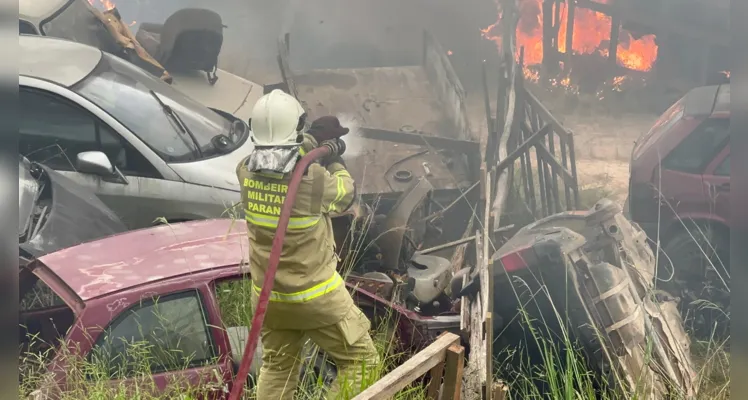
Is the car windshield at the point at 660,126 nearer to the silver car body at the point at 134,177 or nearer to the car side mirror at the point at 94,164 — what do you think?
the silver car body at the point at 134,177

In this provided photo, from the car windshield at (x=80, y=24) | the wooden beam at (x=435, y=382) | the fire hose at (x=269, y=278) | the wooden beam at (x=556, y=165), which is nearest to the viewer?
the fire hose at (x=269, y=278)

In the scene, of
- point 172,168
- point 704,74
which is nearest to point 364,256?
point 172,168

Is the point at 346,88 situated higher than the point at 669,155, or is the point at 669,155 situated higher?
the point at 346,88

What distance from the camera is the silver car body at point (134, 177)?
384 centimetres

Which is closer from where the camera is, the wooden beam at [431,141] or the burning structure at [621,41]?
the burning structure at [621,41]

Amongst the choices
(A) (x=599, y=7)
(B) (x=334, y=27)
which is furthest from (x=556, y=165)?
(B) (x=334, y=27)

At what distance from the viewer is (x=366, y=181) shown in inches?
163

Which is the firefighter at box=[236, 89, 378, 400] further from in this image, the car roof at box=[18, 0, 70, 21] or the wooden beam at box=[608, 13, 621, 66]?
the wooden beam at box=[608, 13, 621, 66]

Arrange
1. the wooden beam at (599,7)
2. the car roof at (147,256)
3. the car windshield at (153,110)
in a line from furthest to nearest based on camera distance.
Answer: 1. the wooden beam at (599,7)
2. the car windshield at (153,110)
3. the car roof at (147,256)

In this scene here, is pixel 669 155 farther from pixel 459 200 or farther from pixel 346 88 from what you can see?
pixel 346 88

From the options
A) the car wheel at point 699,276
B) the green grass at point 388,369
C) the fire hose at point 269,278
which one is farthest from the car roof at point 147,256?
the car wheel at point 699,276

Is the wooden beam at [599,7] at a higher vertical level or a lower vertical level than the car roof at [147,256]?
higher

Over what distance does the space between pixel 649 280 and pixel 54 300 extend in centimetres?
364

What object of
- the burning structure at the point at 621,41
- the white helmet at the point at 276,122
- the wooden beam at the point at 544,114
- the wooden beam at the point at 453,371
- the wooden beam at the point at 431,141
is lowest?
the wooden beam at the point at 453,371
